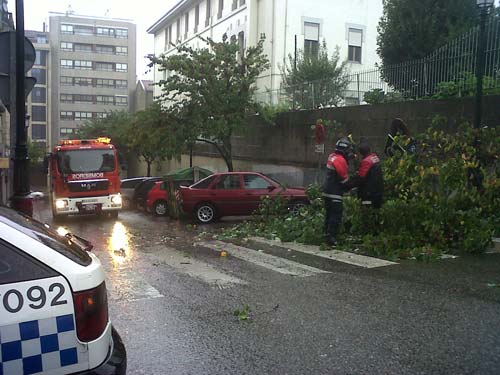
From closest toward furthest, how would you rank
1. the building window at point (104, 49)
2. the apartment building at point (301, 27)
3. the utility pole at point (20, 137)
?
the utility pole at point (20, 137) < the apartment building at point (301, 27) < the building window at point (104, 49)

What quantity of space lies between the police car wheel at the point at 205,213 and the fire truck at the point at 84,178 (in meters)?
3.29

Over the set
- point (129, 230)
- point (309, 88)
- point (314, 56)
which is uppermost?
point (314, 56)

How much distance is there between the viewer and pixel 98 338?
2.77 meters

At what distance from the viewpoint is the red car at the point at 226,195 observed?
1578cm

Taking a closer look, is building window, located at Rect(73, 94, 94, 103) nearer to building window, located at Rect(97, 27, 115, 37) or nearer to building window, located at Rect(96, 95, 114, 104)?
building window, located at Rect(96, 95, 114, 104)

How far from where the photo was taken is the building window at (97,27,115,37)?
86500 mm

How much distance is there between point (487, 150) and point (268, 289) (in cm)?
517

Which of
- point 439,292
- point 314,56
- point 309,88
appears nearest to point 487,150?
point 439,292

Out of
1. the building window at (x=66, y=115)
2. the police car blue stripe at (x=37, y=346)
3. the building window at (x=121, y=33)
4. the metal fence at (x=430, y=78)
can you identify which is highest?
the building window at (x=121, y=33)

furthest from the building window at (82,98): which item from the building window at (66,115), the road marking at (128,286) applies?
the road marking at (128,286)

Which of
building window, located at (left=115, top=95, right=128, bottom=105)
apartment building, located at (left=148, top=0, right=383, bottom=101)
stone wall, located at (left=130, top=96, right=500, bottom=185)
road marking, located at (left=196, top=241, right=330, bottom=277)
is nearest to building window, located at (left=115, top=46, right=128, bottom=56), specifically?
building window, located at (left=115, top=95, right=128, bottom=105)

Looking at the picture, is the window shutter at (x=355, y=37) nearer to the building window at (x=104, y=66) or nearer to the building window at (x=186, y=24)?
the building window at (x=186, y=24)

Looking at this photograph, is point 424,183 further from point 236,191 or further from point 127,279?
point 236,191

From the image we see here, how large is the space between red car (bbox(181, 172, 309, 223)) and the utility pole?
317 inches
